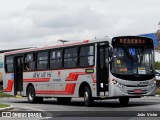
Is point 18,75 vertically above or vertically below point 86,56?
below

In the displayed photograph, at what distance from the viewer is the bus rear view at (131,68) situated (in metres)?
20.0

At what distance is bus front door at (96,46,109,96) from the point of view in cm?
2037

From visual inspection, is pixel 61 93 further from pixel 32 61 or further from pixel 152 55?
pixel 152 55

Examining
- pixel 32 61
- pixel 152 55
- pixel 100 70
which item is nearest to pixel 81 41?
pixel 100 70

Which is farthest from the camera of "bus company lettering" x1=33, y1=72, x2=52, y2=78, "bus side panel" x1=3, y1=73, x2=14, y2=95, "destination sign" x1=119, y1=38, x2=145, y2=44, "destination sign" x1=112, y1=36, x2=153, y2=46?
"bus side panel" x1=3, y1=73, x2=14, y2=95

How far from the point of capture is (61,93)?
23844mm

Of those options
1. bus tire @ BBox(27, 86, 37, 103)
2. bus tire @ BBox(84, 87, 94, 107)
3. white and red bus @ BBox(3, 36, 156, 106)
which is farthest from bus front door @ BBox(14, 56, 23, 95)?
bus tire @ BBox(84, 87, 94, 107)

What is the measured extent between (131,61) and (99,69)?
4.95ft

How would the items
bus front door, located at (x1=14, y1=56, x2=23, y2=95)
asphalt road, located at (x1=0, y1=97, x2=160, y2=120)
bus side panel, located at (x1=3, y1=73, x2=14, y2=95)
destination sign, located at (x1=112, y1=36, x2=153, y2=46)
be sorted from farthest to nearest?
bus side panel, located at (x1=3, y1=73, x2=14, y2=95), bus front door, located at (x1=14, y1=56, x2=23, y2=95), destination sign, located at (x1=112, y1=36, x2=153, y2=46), asphalt road, located at (x1=0, y1=97, x2=160, y2=120)

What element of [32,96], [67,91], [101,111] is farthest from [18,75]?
[101,111]

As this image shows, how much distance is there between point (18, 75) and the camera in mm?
28422

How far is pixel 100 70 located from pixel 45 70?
17.9 ft

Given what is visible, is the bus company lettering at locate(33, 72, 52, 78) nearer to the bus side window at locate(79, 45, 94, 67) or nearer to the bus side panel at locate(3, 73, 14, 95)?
the bus side panel at locate(3, 73, 14, 95)

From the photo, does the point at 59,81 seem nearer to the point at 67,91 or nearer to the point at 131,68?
the point at 67,91
